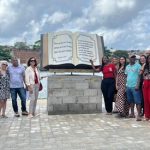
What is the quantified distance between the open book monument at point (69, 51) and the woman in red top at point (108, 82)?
58 cm

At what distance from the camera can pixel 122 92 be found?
418 inches

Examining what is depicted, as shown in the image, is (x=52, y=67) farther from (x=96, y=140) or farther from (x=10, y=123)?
(x=96, y=140)

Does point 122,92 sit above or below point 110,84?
below

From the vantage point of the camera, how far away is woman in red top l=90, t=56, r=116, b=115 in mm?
11039

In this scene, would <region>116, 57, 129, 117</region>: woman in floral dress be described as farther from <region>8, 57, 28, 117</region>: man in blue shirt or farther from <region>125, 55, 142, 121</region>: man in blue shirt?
<region>8, 57, 28, 117</region>: man in blue shirt

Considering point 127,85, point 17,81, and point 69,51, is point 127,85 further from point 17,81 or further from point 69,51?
point 17,81

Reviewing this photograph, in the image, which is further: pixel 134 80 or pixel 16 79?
pixel 16 79

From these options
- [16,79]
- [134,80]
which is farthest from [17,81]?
[134,80]

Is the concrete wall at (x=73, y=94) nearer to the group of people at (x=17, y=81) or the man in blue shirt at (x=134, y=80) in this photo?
the group of people at (x=17, y=81)

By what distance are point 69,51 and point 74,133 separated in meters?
3.77

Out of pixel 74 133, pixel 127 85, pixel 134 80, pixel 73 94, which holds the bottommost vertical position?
pixel 74 133

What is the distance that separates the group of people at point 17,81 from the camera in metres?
11.0

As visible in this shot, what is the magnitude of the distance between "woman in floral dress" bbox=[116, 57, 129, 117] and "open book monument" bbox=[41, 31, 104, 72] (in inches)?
49.7

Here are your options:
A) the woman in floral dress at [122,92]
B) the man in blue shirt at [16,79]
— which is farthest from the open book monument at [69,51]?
the woman in floral dress at [122,92]
